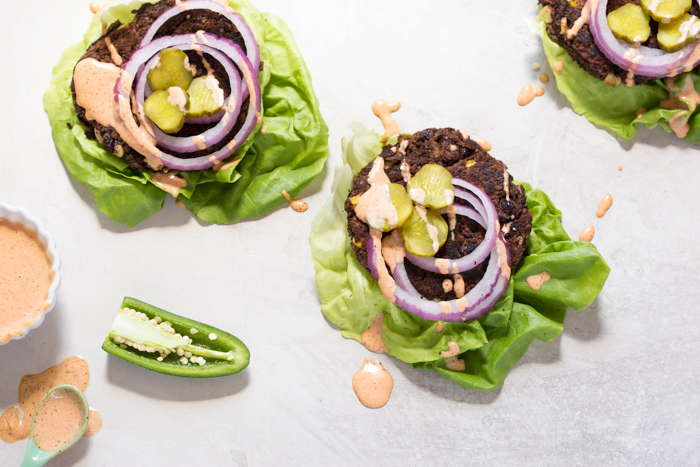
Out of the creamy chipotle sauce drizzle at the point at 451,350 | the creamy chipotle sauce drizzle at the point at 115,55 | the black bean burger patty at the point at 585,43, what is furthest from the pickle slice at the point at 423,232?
the creamy chipotle sauce drizzle at the point at 115,55

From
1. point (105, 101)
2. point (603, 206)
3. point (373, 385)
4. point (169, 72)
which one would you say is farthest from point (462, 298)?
point (105, 101)

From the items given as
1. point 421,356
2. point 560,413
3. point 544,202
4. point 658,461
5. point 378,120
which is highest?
point 378,120

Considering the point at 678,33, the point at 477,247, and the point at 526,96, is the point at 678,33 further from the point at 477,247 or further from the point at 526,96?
the point at 477,247

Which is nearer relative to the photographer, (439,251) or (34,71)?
(439,251)

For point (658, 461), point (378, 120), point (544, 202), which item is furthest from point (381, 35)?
point (658, 461)

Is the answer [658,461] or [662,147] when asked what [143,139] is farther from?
[658,461]

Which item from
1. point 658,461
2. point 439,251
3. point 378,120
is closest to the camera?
point 439,251
